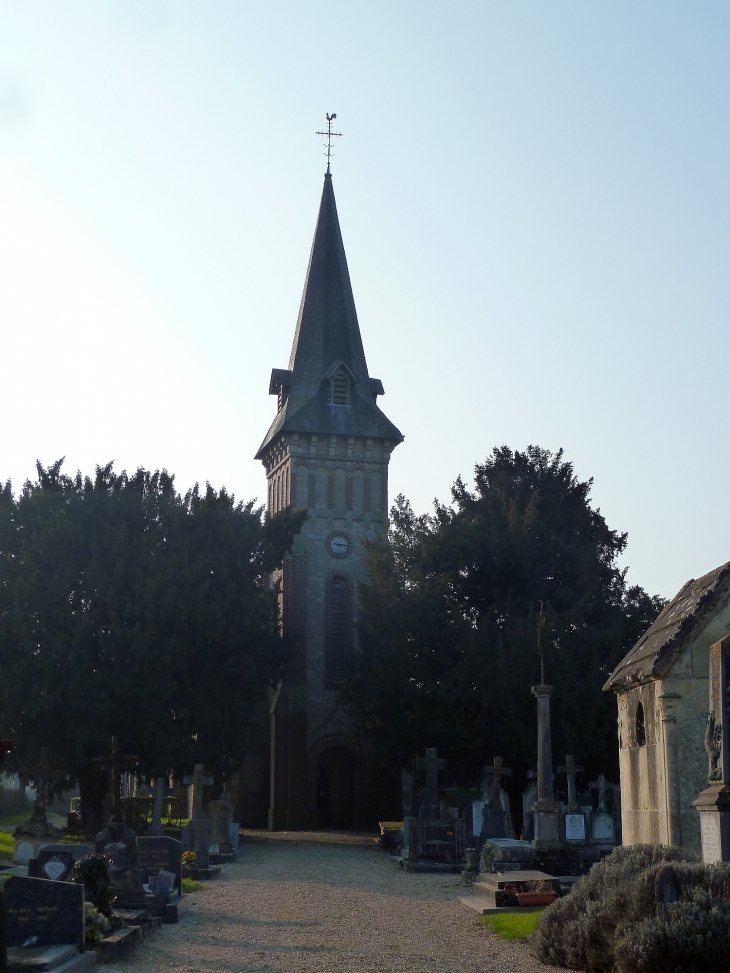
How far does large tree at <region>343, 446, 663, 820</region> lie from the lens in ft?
99.2

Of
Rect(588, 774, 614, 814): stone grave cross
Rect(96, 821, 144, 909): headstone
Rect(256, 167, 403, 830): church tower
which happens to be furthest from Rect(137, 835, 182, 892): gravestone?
Rect(256, 167, 403, 830): church tower

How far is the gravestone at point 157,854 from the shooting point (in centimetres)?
1584

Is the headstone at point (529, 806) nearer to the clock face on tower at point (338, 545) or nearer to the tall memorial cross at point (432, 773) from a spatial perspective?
the tall memorial cross at point (432, 773)

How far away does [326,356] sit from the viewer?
46.5 meters

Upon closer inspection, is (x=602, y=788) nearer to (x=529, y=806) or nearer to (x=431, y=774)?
(x=529, y=806)

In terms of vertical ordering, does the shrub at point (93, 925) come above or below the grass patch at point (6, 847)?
above

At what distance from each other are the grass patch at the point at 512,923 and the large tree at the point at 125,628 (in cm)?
1749

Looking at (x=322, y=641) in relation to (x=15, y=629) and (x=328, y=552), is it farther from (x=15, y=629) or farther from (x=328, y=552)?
(x=15, y=629)

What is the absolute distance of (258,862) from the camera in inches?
979

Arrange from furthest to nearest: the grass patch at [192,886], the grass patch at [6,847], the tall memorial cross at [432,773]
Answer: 1. the tall memorial cross at [432,773]
2. the grass patch at [6,847]
3. the grass patch at [192,886]

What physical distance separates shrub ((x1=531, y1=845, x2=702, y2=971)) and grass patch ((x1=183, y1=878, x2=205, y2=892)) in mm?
9153

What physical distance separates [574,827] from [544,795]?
307 centimetres

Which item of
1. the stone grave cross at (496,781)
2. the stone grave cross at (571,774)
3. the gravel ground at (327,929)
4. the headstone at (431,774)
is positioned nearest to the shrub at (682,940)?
the gravel ground at (327,929)

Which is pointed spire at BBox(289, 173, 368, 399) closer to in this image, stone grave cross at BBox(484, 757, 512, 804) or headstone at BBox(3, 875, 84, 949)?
stone grave cross at BBox(484, 757, 512, 804)
